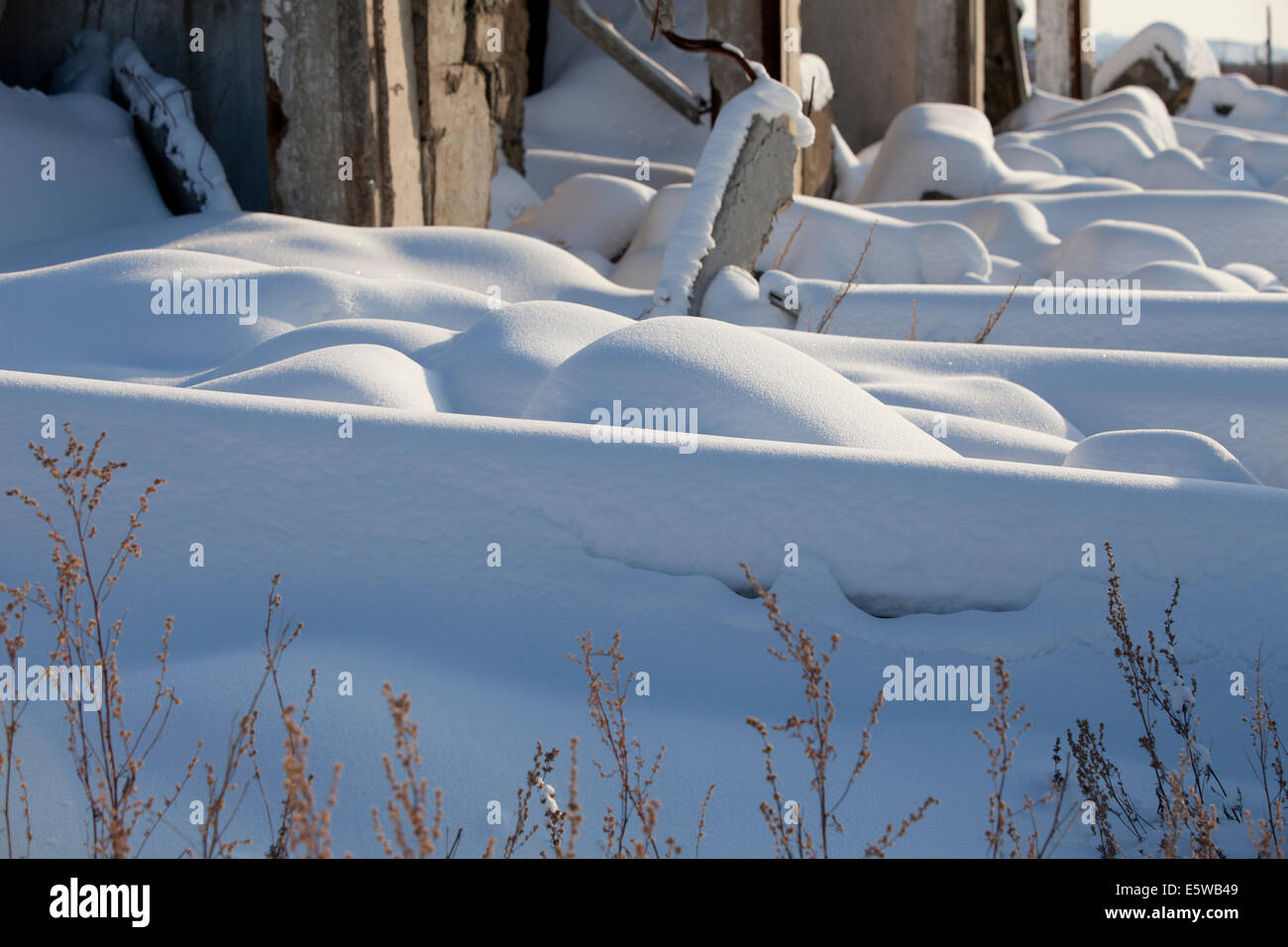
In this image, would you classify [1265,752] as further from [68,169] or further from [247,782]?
[68,169]

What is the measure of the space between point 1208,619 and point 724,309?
308cm

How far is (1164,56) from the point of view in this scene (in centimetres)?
1453

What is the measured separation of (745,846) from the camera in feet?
6.03

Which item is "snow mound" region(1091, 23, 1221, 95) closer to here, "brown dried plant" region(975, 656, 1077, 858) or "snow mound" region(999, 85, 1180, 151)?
"snow mound" region(999, 85, 1180, 151)

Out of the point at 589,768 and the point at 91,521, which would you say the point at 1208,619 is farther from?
the point at 91,521

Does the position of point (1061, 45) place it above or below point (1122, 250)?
above

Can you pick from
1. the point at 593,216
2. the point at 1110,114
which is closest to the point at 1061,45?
the point at 1110,114

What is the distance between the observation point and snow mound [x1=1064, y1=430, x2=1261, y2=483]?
281 centimetres

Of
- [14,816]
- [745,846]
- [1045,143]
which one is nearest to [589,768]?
[745,846]

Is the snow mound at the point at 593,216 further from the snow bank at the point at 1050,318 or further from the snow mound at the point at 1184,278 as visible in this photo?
the snow mound at the point at 1184,278

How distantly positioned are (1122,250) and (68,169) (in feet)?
17.2

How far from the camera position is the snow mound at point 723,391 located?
2.92 m

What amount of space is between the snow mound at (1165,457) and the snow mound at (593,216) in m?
4.58

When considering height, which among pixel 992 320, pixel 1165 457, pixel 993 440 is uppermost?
pixel 992 320
